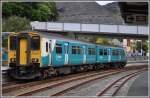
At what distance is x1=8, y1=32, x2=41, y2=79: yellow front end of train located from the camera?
23125 mm

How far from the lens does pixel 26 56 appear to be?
Answer: 23.2m

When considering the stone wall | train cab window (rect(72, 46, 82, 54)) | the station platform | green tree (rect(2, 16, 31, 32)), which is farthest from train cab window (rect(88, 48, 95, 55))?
the stone wall

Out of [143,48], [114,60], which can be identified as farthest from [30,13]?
[143,48]

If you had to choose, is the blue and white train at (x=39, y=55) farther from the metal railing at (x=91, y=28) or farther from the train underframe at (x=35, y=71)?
the metal railing at (x=91, y=28)

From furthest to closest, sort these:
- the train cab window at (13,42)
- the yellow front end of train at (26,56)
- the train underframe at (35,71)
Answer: the train cab window at (13,42) → the train underframe at (35,71) → the yellow front end of train at (26,56)

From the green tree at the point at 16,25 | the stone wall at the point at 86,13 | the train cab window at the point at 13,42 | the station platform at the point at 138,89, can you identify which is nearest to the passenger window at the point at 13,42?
the train cab window at the point at 13,42

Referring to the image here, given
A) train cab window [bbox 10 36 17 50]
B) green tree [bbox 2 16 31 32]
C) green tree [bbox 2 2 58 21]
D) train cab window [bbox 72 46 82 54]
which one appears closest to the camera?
train cab window [bbox 10 36 17 50]

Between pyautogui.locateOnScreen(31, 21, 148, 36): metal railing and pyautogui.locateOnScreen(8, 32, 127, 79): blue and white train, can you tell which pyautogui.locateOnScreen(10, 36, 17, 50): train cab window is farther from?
pyautogui.locateOnScreen(31, 21, 148, 36): metal railing

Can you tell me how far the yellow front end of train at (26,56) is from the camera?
2312cm

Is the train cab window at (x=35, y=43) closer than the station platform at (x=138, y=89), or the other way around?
the station platform at (x=138, y=89)

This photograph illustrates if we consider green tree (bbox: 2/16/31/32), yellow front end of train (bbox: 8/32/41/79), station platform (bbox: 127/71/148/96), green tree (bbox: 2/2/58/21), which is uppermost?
green tree (bbox: 2/2/58/21)

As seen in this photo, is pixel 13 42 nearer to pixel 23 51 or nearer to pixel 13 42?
pixel 13 42

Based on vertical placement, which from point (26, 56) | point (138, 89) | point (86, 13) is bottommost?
point (138, 89)

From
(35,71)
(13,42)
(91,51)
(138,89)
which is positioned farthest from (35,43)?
(91,51)
